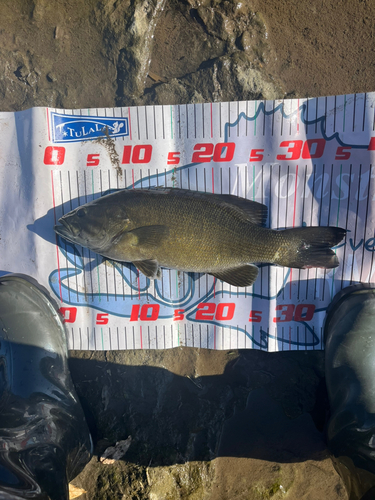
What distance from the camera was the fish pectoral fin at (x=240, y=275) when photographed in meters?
2.60

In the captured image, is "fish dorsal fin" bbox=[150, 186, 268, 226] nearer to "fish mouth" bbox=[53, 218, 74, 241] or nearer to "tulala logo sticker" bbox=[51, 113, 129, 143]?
"tulala logo sticker" bbox=[51, 113, 129, 143]

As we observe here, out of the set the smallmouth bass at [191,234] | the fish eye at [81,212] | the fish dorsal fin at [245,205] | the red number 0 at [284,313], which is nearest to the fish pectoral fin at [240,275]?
the smallmouth bass at [191,234]

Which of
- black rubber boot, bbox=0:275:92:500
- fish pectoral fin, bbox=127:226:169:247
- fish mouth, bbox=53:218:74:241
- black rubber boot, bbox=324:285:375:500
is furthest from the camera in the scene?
fish mouth, bbox=53:218:74:241

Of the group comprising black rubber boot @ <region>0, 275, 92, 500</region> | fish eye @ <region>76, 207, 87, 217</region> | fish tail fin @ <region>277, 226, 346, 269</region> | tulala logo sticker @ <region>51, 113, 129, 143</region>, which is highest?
tulala logo sticker @ <region>51, 113, 129, 143</region>

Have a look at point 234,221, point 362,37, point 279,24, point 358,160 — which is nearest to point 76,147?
point 234,221

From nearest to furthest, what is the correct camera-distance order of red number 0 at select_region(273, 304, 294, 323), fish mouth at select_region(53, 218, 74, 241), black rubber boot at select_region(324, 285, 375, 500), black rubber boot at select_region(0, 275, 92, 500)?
black rubber boot at select_region(0, 275, 92, 500)
black rubber boot at select_region(324, 285, 375, 500)
fish mouth at select_region(53, 218, 74, 241)
red number 0 at select_region(273, 304, 294, 323)

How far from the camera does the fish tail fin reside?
2523mm

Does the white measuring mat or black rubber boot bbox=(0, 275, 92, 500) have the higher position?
the white measuring mat

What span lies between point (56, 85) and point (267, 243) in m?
Result: 2.44

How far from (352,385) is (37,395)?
2626mm

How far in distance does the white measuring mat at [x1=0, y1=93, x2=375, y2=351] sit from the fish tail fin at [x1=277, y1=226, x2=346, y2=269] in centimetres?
25

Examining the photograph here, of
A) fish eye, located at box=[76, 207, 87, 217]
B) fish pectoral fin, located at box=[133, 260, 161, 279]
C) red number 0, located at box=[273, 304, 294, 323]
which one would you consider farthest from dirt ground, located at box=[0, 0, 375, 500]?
fish eye, located at box=[76, 207, 87, 217]

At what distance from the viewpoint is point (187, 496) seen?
2.72 metres

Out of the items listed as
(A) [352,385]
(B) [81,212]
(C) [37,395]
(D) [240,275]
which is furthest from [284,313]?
(C) [37,395]
